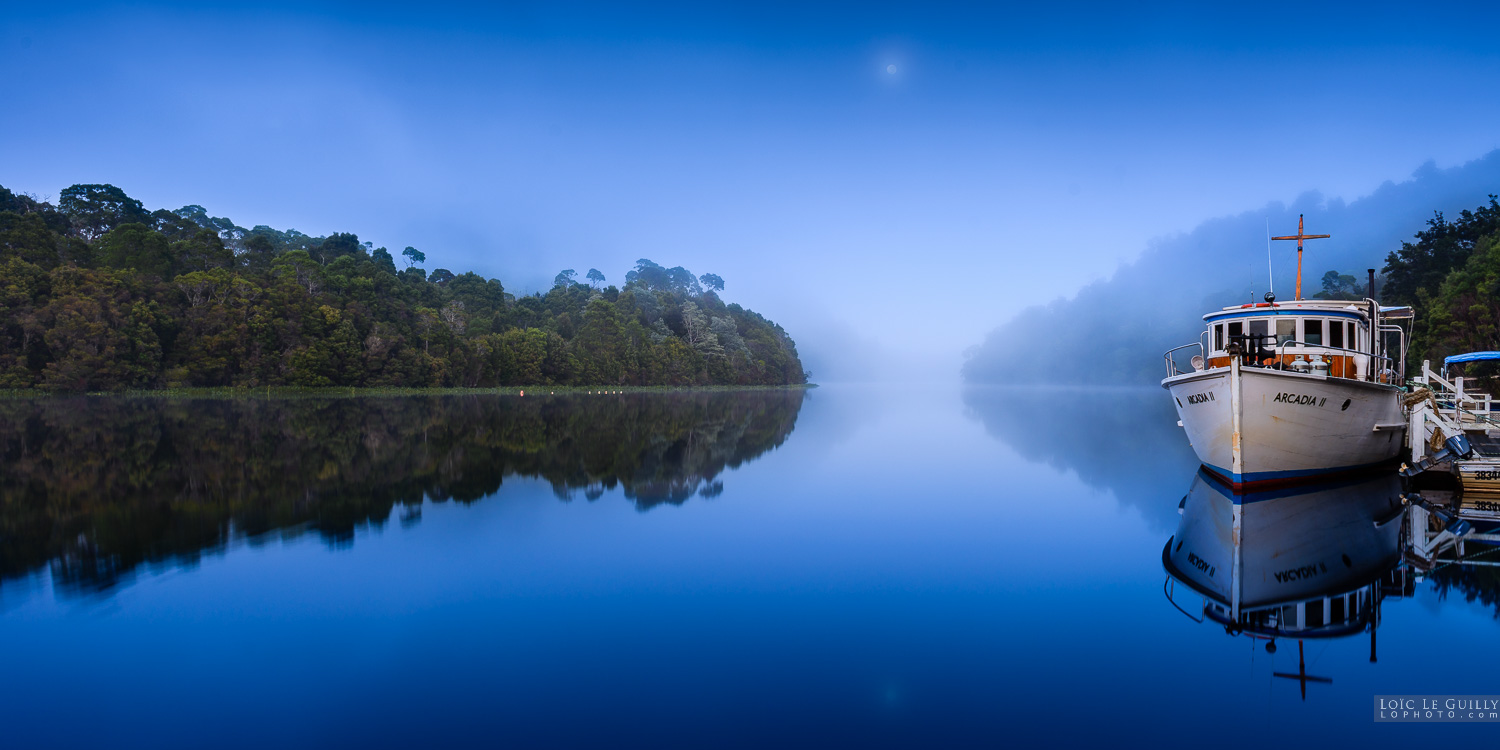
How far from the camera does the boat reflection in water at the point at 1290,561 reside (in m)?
7.01

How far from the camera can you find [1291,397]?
42.3 feet

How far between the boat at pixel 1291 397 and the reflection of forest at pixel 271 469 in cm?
1068

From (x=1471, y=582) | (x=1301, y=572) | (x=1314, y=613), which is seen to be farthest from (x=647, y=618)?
(x=1471, y=582)

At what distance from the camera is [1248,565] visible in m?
8.70

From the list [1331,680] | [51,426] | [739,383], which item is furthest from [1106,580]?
[739,383]

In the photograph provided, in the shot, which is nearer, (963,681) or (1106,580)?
(963,681)

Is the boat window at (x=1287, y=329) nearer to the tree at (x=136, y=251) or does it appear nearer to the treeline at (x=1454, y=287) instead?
the treeline at (x=1454, y=287)

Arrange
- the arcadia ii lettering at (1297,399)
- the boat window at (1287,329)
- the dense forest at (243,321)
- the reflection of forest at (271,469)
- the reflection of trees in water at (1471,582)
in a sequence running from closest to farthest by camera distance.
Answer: the reflection of trees in water at (1471,582), the reflection of forest at (271,469), the arcadia ii lettering at (1297,399), the boat window at (1287,329), the dense forest at (243,321)

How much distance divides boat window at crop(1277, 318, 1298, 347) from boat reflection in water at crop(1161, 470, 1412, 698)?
3.78 metres

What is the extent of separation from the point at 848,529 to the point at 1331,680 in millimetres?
6447

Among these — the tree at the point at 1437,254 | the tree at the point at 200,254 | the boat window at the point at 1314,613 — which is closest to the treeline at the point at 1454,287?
the tree at the point at 1437,254

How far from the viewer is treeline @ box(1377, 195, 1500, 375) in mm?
32906

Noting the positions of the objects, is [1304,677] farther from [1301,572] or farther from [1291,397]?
[1291,397]

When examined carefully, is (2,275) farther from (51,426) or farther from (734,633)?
(734,633)
